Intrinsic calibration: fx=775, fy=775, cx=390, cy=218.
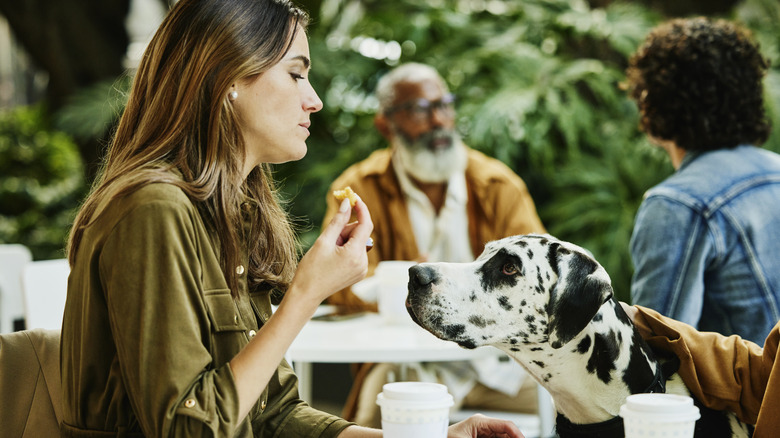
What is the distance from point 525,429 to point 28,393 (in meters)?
2.16

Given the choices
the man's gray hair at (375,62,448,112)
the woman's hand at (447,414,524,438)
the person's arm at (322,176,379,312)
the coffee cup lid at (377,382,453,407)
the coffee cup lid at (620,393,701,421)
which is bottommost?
the person's arm at (322,176,379,312)

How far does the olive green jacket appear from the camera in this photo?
1308 mm

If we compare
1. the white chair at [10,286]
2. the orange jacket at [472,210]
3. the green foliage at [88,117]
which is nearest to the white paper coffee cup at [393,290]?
the orange jacket at [472,210]

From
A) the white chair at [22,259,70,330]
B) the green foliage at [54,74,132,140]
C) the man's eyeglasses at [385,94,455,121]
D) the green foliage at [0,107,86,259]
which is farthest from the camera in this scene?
the green foliage at [0,107,86,259]

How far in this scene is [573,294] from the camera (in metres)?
1.67

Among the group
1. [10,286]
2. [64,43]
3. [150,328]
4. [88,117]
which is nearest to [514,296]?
[150,328]

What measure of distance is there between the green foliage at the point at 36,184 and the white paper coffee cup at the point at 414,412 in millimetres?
6638

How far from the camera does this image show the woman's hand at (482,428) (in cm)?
156

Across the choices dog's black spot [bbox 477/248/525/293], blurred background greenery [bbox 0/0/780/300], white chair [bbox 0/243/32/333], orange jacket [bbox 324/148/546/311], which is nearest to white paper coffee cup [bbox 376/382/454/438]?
dog's black spot [bbox 477/248/525/293]

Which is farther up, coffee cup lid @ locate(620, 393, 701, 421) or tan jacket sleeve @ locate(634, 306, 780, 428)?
coffee cup lid @ locate(620, 393, 701, 421)

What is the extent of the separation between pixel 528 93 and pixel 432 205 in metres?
1.59

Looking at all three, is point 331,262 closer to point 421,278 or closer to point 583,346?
point 421,278

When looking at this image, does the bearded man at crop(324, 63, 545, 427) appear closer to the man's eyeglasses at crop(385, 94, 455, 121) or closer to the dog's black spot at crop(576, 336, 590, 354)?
the man's eyeglasses at crop(385, 94, 455, 121)

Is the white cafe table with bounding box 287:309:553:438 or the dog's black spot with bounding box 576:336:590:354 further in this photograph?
the white cafe table with bounding box 287:309:553:438
